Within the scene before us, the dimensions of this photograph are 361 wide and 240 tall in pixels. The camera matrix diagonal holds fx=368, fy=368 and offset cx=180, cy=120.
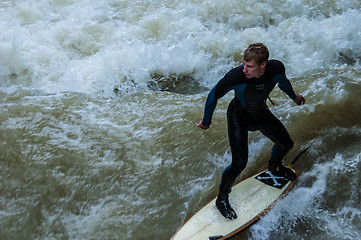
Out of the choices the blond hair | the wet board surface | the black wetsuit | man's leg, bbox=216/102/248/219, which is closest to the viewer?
the blond hair

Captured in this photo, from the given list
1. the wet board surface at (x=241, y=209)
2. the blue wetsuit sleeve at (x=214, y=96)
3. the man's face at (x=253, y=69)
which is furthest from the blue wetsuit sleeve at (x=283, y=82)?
the wet board surface at (x=241, y=209)

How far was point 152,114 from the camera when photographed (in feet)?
14.2

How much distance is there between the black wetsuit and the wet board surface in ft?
0.87

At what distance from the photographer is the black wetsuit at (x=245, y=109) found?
8.87ft

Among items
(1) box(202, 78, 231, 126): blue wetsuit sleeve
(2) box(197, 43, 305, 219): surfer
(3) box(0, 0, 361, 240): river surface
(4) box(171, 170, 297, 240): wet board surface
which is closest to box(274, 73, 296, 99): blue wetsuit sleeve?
(2) box(197, 43, 305, 219): surfer

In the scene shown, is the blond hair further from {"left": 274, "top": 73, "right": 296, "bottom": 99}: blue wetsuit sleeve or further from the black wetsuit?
{"left": 274, "top": 73, "right": 296, "bottom": 99}: blue wetsuit sleeve

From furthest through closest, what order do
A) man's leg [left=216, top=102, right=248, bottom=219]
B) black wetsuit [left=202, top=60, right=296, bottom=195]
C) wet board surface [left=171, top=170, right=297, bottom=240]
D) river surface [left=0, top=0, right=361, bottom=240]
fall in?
river surface [left=0, top=0, right=361, bottom=240] < wet board surface [left=171, top=170, right=297, bottom=240] < man's leg [left=216, top=102, right=248, bottom=219] < black wetsuit [left=202, top=60, right=296, bottom=195]

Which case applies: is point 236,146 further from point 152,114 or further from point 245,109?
point 152,114

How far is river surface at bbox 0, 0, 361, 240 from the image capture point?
3.40 m

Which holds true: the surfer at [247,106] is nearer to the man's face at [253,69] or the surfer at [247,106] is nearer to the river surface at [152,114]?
the man's face at [253,69]

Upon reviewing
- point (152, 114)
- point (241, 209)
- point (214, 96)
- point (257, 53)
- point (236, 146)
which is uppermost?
point (257, 53)

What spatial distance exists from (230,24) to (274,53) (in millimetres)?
990

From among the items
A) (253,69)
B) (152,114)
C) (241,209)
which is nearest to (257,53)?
(253,69)

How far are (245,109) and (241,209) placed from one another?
0.96 metres
